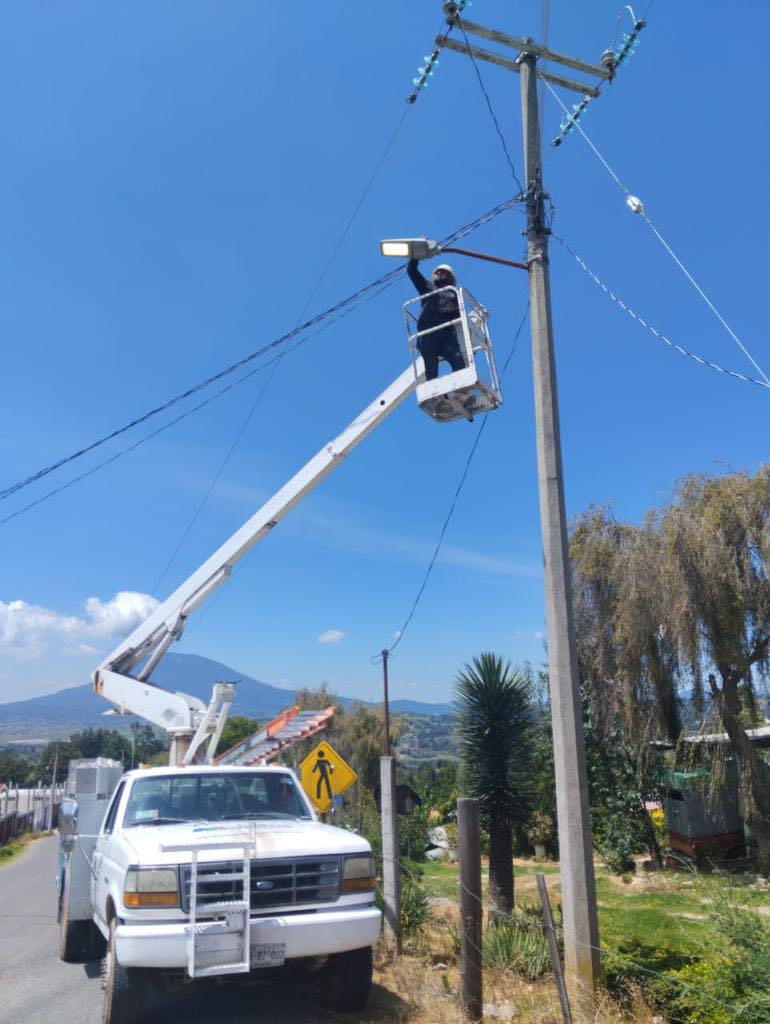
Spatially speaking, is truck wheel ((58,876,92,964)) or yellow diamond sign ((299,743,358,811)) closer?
truck wheel ((58,876,92,964))

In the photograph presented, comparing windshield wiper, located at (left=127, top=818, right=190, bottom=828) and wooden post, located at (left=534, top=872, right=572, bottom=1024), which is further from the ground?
windshield wiper, located at (left=127, top=818, right=190, bottom=828)

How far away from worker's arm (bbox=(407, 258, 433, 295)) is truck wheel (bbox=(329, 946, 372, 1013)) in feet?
21.2

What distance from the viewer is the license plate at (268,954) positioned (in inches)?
228

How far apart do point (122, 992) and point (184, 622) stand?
22.3ft

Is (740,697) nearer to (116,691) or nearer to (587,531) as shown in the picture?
(587,531)

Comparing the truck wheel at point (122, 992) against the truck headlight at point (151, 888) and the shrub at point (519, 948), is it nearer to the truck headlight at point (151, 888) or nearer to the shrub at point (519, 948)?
the truck headlight at point (151, 888)

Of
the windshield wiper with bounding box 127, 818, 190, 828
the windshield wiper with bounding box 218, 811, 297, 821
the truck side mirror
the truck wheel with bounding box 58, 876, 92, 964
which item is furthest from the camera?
the truck side mirror

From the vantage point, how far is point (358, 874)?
21.5 feet

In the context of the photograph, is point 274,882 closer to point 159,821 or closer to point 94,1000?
point 159,821

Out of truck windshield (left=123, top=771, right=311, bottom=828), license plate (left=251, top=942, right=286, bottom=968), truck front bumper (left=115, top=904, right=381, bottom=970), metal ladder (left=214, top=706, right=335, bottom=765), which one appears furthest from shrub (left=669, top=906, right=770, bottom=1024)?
metal ladder (left=214, top=706, right=335, bottom=765)

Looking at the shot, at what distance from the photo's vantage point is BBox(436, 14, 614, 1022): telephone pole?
6.23m

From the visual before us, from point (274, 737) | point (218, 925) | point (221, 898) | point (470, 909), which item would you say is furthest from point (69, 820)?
point (274, 737)

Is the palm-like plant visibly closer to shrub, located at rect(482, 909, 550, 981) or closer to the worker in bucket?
shrub, located at rect(482, 909, 550, 981)

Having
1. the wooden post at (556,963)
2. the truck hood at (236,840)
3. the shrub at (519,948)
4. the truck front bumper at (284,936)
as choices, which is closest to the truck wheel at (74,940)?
the truck hood at (236,840)
